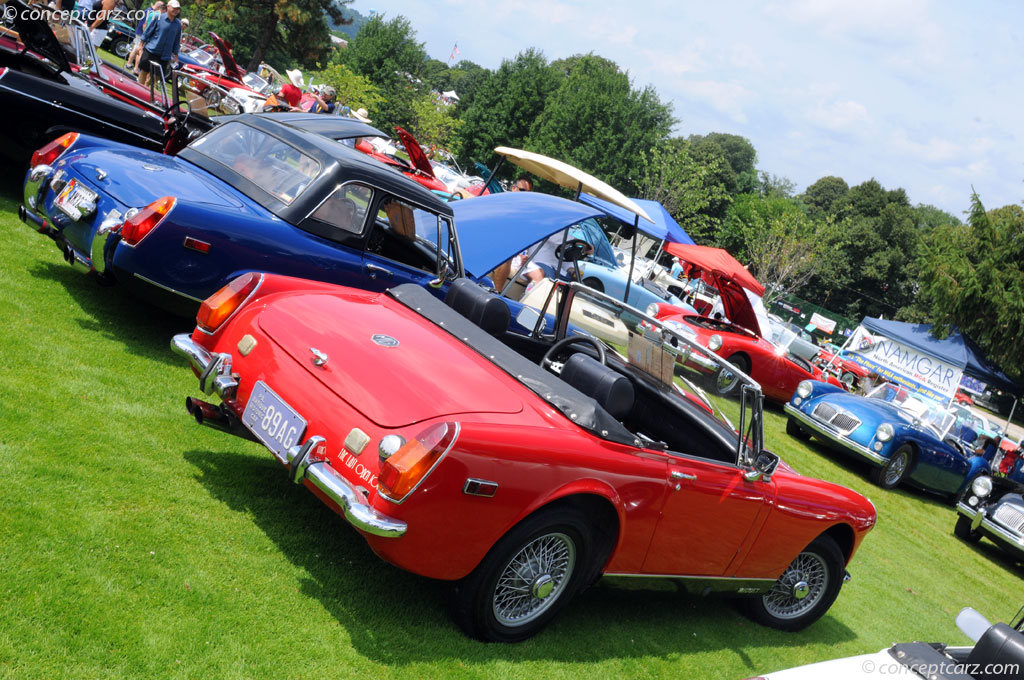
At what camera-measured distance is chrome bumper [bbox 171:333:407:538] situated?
126 inches

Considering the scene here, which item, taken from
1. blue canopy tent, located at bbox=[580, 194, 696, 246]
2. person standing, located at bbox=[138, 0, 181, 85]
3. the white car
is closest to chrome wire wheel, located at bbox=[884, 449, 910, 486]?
blue canopy tent, located at bbox=[580, 194, 696, 246]

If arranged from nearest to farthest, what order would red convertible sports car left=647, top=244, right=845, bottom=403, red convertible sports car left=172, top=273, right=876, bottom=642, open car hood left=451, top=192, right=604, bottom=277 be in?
red convertible sports car left=172, top=273, right=876, bottom=642, open car hood left=451, top=192, right=604, bottom=277, red convertible sports car left=647, top=244, right=845, bottom=403

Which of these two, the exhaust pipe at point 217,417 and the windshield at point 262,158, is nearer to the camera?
the exhaust pipe at point 217,417

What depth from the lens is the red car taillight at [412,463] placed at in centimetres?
322

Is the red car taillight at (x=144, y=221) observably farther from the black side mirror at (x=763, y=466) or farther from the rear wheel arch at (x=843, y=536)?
the rear wheel arch at (x=843, y=536)

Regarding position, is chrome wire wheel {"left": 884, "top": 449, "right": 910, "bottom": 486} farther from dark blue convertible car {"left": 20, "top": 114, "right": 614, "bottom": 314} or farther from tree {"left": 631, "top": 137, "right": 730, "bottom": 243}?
tree {"left": 631, "top": 137, "right": 730, "bottom": 243}

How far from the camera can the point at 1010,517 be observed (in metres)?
10.0

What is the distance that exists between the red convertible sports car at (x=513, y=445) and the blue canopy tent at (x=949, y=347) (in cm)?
2606

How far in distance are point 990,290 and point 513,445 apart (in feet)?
110

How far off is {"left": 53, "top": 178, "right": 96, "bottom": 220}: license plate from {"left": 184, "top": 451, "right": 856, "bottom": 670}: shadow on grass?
2.18 meters

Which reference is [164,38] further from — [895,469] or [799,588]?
[895,469]

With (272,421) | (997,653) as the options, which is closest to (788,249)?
(997,653)

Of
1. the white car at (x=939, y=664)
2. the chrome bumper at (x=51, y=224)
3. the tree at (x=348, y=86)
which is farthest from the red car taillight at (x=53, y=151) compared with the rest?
the tree at (x=348, y=86)

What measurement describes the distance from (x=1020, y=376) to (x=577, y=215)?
99.7 ft
